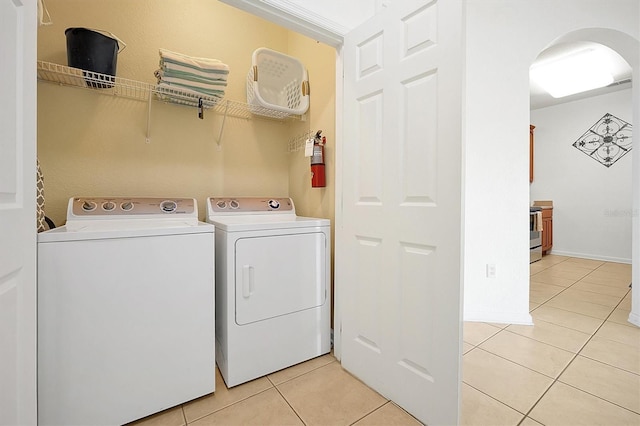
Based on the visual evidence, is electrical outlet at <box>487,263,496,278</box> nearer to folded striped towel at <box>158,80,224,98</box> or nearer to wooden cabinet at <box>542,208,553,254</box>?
folded striped towel at <box>158,80,224,98</box>

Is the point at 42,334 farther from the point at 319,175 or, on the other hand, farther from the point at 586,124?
the point at 586,124

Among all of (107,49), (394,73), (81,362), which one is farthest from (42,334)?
(394,73)

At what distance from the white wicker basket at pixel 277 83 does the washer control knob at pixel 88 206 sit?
1.16 metres

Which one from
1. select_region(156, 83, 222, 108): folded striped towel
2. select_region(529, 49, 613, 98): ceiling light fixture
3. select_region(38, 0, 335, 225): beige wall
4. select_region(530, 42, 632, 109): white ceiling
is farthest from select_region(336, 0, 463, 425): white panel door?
select_region(529, 49, 613, 98): ceiling light fixture

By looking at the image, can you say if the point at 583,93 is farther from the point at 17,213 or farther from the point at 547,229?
the point at 17,213

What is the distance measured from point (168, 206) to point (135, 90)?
784mm

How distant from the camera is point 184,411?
1.34 meters

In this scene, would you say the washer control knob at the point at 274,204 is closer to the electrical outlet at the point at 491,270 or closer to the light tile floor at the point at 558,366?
the light tile floor at the point at 558,366

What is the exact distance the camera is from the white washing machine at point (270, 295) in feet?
4.89

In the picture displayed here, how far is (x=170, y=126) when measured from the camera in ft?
6.34

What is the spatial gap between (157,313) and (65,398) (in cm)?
43

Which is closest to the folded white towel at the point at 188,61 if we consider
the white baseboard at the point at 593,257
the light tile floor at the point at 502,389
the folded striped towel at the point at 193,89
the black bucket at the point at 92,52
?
the folded striped towel at the point at 193,89

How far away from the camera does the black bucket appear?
4.66ft

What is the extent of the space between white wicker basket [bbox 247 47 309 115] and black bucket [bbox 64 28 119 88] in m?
0.81
